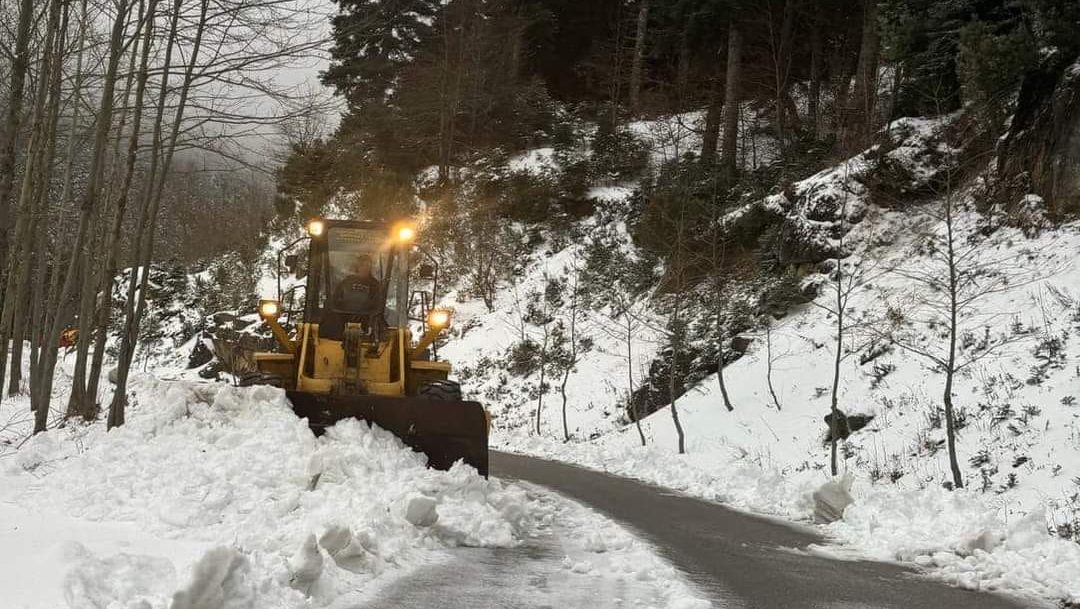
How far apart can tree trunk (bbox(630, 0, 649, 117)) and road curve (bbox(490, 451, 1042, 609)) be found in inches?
1333

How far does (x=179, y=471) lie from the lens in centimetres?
755

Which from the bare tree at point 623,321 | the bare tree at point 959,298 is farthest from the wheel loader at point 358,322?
the bare tree at point 623,321

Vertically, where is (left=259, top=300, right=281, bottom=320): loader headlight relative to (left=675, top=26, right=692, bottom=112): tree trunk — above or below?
below

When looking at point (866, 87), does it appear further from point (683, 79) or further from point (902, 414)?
point (902, 414)

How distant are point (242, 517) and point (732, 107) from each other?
95.8 ft

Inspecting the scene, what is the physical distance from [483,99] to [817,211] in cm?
2241

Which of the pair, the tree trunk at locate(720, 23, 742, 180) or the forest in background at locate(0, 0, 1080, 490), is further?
the tree trunk at locate(720, 23, 742, 180)

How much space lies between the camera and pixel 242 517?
22.5 feet

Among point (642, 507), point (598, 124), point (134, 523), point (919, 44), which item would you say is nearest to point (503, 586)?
point (134, 523)

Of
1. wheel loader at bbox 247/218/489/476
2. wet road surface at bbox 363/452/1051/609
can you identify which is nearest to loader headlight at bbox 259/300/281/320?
wheel loader at bbox 247/218/489/476

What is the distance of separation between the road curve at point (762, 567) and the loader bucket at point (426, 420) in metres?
2.01

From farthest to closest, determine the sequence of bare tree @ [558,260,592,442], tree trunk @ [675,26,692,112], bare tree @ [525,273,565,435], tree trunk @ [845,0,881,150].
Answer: tree trunk @ [675,26,692,112]
bare tree @ [525,273,565,435]
bare tree @ [558,260,592,442]
tree trunk @ [845,0,881,150]

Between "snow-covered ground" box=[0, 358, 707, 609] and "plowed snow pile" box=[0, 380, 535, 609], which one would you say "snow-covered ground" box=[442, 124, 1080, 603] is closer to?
"snow-covered ground" box=[0, 358, 707, 609]

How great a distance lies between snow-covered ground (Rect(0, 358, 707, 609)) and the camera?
4.69m
